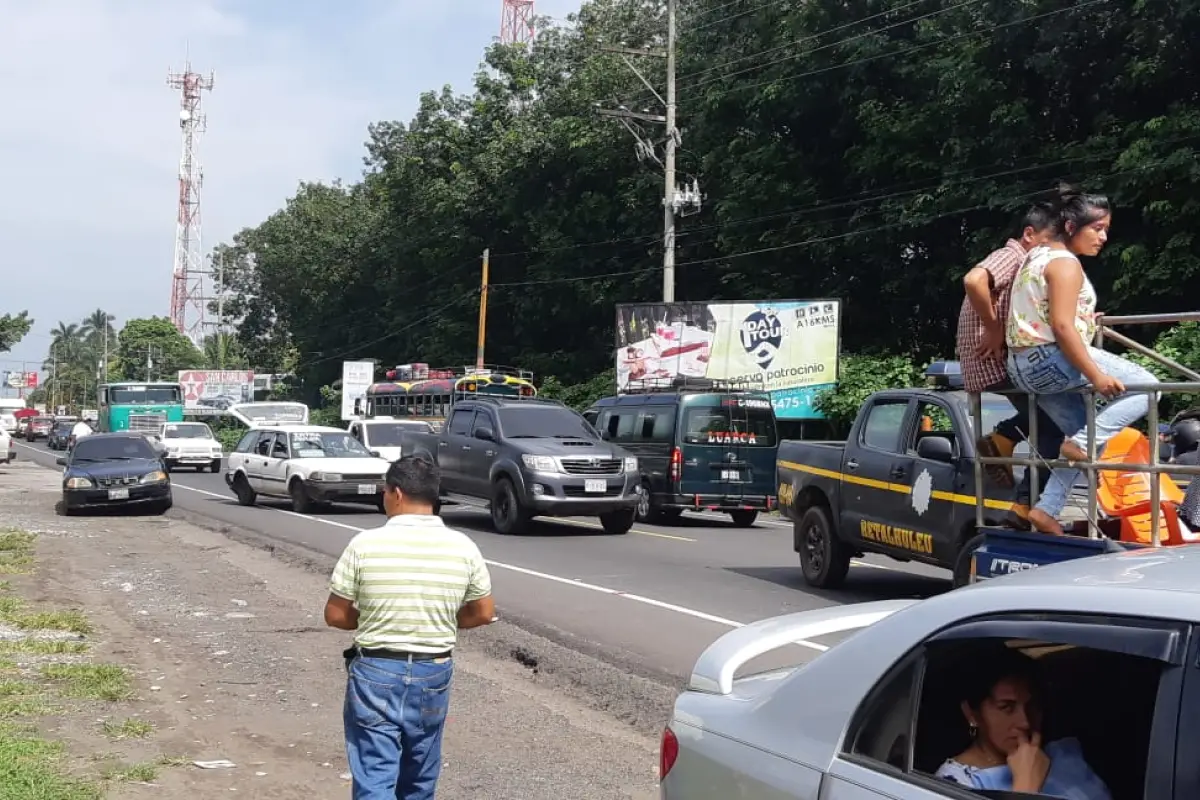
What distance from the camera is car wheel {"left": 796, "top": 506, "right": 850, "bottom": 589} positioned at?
41.4 ft

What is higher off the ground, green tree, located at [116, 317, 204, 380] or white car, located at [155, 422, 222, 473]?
green tree, located at [116, 317, 204, 380]

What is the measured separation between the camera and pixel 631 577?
14.0 m

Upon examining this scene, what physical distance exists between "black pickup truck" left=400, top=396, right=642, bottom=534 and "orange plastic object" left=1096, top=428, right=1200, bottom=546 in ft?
41.9

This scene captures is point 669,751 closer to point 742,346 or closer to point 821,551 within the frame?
point 821,551

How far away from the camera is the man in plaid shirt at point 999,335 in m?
5.92

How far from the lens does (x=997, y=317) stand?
5.97 meters

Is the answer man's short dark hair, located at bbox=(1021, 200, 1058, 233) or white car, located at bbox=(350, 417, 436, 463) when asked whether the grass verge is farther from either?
white car, located at bbox=(350, 417, 436, 463)

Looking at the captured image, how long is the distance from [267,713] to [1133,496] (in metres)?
4.89

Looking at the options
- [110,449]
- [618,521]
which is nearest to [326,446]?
[110,449]

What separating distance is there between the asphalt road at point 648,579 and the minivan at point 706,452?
522 millimetres

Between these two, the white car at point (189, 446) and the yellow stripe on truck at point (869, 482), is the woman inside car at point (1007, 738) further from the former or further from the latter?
the white car at point (189, 446)

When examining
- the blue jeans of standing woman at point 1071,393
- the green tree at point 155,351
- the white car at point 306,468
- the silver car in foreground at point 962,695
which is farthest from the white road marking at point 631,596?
the green tree at point 155,351

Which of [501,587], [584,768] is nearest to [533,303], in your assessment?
[501,587]

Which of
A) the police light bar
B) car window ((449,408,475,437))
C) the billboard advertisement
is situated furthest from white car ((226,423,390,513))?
the billboard advertisement
